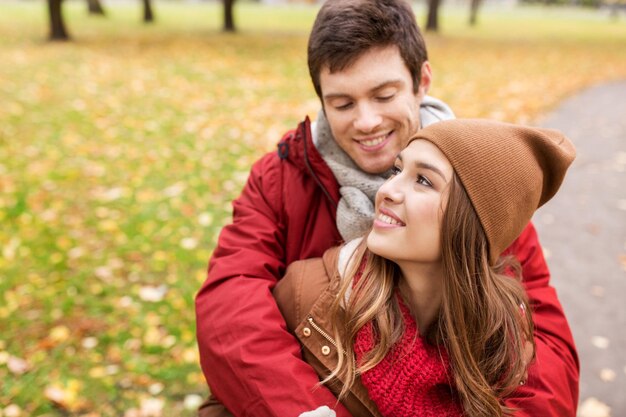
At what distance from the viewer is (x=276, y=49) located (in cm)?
1470

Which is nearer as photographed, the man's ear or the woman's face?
the woman's face

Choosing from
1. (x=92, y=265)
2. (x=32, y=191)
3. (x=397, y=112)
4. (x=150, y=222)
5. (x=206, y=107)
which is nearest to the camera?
(x=397, y=112)

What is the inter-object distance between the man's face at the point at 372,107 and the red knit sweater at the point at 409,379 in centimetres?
70

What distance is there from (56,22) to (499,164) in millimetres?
15673

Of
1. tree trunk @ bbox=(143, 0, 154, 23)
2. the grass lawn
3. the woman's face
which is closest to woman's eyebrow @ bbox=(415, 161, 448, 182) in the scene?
the woman's face

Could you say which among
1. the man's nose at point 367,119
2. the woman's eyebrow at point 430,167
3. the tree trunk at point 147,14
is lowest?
the tree trunk at point 147,14

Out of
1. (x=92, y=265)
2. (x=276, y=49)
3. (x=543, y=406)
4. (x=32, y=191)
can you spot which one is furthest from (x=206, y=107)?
(x=543, y=406)

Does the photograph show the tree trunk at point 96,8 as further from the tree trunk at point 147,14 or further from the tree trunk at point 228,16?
the tree trunk at point 228,16

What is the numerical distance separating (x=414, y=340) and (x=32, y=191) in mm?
4698

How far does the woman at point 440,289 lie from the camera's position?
158 cm

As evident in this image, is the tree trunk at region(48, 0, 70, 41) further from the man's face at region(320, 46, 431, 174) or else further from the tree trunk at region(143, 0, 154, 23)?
the man's face at region(320, 46, 431, 174)

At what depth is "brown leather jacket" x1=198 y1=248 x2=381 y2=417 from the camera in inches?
69.1

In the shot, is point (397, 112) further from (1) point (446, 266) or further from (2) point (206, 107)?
(2) point (206, 107)

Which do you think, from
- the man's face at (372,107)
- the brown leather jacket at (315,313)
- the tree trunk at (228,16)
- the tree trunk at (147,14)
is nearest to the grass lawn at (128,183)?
the brown leather jacket at (315,313)
